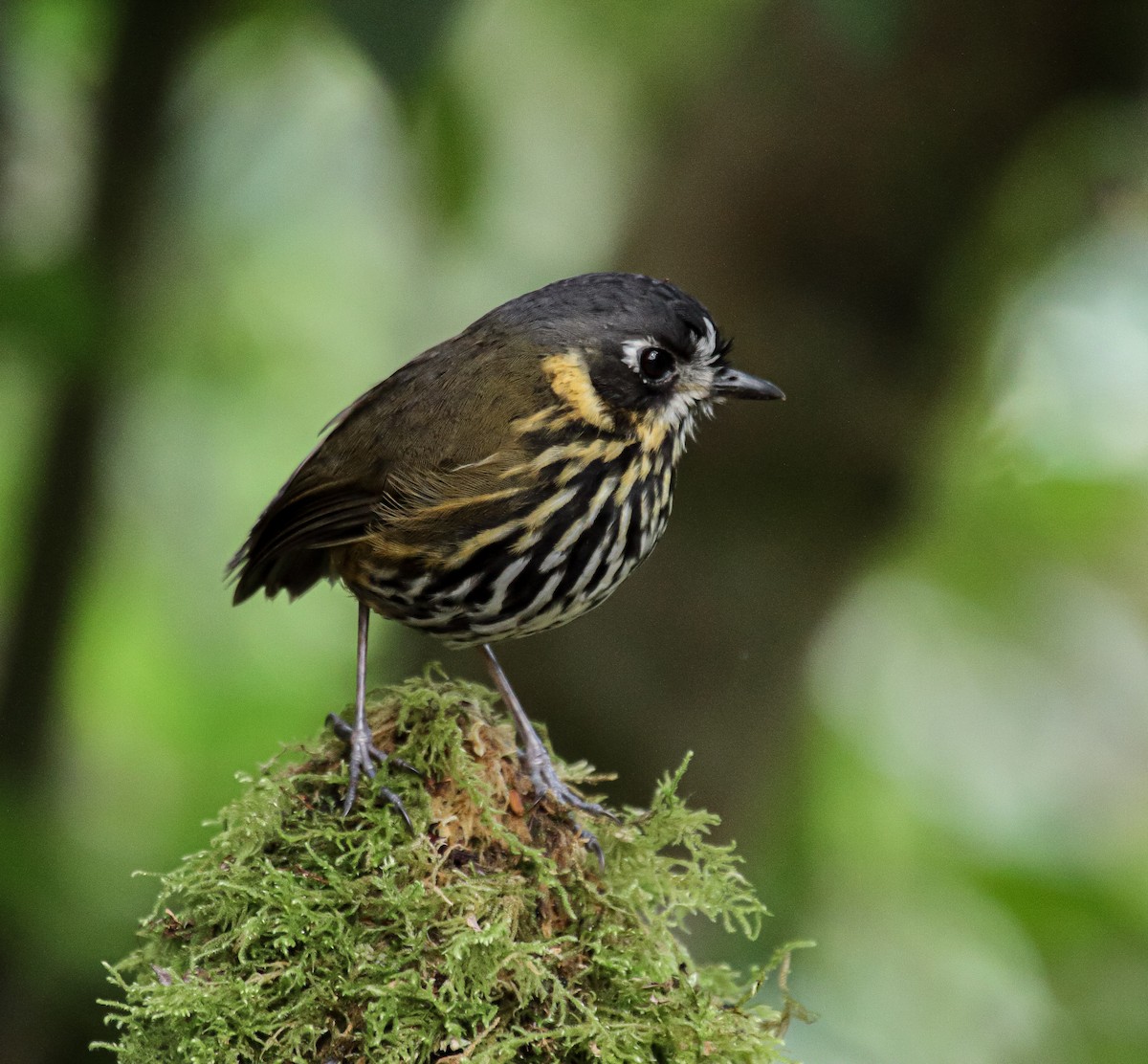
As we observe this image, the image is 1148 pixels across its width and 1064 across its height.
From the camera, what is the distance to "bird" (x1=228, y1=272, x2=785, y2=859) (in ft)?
9.48

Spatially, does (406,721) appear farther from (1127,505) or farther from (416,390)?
(1127,505)

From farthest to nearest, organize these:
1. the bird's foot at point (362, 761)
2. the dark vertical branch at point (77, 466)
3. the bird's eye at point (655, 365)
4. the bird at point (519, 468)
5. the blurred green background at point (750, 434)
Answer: the blurred green background at point (750, 434), the dark vertical branch at point (77, 466), the bird's eye at point (655, 365), the bird at point (519, 468), the bird's foot at point (362, 761)

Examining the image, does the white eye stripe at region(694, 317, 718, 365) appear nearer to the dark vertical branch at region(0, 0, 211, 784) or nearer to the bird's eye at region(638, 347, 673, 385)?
the bird's eye at region(638, 347, 673, 385)

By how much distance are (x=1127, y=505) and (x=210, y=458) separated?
14.1ft

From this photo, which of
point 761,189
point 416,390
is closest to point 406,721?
point 416,390

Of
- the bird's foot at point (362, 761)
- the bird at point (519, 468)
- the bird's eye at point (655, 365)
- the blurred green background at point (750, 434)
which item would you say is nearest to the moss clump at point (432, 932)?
the bird's foot at point (362, 761)

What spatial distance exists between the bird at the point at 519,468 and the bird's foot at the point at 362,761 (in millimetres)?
189

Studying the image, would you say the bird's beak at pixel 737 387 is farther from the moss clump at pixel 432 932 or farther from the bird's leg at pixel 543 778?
the moss clump at pixel 432 932

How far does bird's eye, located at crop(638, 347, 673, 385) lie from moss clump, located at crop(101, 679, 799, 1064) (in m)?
0.87

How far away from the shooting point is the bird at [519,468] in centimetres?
289

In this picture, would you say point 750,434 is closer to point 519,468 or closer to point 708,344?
point 708,344

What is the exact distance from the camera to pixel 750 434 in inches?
206

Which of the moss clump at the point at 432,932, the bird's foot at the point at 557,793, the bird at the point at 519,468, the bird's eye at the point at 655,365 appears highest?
the bird's eye at the point at 655,365

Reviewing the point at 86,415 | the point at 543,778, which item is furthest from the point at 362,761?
the point at 86,415
